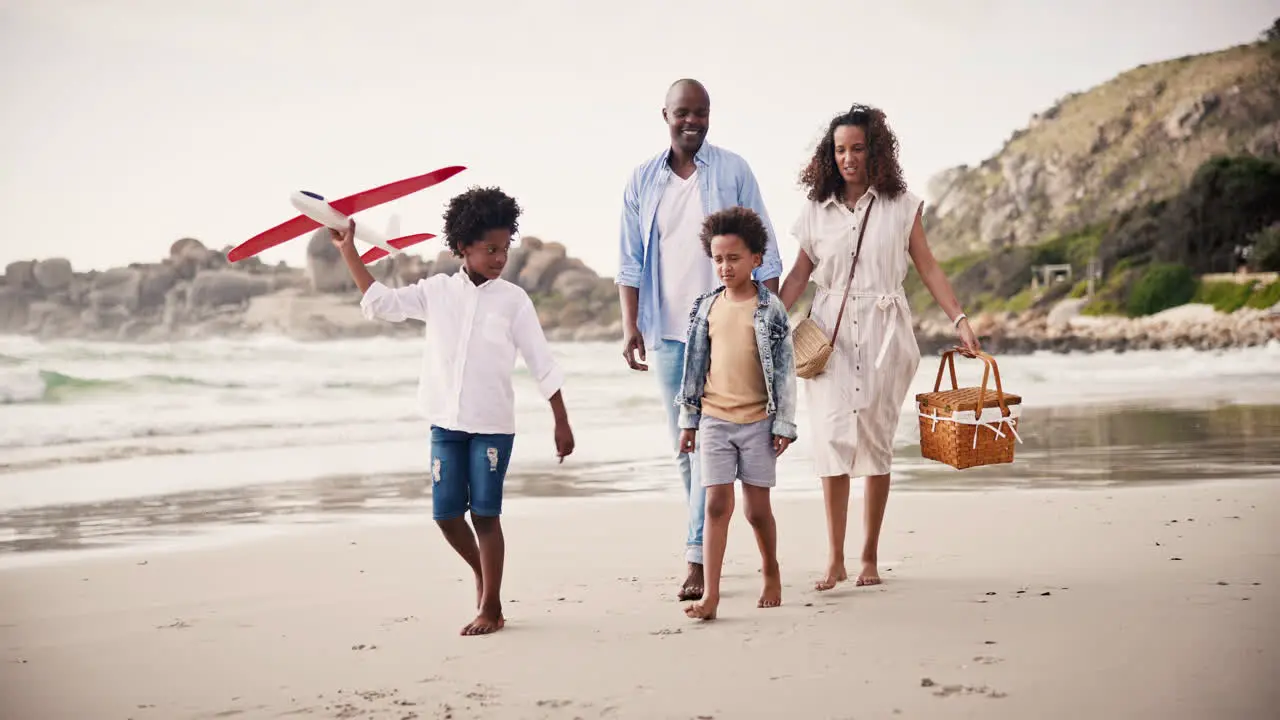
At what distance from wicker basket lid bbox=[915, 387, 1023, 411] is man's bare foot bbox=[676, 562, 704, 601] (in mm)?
1039

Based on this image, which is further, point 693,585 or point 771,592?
point 693,585

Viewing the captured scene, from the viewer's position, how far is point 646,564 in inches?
201

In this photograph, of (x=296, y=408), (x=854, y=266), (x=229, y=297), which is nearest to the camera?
(x=854, y=266)

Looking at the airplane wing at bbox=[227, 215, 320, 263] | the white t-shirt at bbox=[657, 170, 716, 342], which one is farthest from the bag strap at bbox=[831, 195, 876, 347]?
the airplane wing at bbox=[227, 215, 320, 263]

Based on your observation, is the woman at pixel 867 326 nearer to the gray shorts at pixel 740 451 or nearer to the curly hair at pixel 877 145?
the curly hair at pixel 877 145

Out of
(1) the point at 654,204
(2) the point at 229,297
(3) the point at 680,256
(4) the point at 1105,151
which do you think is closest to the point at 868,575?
(3) the point at 680,256

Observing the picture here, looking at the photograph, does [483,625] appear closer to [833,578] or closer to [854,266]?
[833,578]

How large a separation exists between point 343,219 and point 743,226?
4.36ft

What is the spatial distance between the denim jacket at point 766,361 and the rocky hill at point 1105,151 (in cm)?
5023

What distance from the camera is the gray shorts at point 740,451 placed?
153 inches

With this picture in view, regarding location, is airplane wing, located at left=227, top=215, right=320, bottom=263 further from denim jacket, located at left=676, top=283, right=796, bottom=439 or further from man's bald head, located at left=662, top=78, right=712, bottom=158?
man's bald head, located at left=662, top=78, right=712, bottom=158

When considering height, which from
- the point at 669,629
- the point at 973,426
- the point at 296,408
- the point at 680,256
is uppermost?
the point at 680,256

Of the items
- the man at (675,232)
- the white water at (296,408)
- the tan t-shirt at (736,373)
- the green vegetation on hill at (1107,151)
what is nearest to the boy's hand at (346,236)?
the man at (675,232)

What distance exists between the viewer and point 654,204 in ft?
15.0
